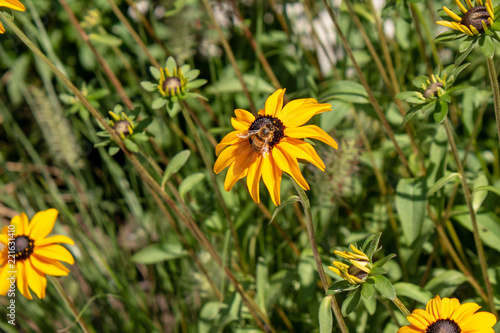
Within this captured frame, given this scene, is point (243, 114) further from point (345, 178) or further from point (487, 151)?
point (487, 151)

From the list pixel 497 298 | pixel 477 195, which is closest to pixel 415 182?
pixel 477 195

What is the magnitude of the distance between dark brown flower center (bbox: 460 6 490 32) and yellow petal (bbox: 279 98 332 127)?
38 cm

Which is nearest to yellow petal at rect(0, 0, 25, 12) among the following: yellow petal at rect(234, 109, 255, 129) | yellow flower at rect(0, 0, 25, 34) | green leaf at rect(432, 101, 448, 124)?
yellow flower at rect(0, 0, 25, 34)

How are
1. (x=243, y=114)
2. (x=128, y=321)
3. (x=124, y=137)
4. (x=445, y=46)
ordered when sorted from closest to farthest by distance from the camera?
(x=243, y=114) < (x=124, y=137) < (x=128, y=321) < (x=445, y=46)

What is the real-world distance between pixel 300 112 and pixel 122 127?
570mm

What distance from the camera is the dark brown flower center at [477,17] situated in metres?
1.16

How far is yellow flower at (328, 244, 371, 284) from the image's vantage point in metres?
1.10

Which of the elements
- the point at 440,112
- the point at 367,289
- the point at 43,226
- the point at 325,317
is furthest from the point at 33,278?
the point at 440,112

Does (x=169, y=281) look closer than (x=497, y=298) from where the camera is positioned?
No

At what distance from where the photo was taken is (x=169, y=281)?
7.63ft

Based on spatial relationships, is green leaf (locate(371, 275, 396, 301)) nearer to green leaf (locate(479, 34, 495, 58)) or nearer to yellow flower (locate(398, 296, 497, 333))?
yellow flower (locate(398, 296, 497, 333))

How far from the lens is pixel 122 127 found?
1513mm

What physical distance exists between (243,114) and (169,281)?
4.07ft

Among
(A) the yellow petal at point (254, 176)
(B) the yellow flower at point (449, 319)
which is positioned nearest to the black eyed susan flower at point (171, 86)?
(A) the yellow petal at point (254, 176)
